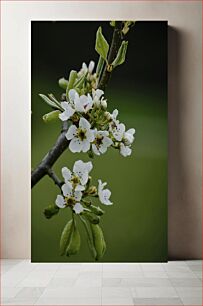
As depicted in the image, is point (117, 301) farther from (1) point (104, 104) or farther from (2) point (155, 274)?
(1) point (104, 104)

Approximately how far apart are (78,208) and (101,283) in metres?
0.82

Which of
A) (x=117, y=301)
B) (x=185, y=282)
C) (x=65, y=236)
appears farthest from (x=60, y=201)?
(x=117, y=301)

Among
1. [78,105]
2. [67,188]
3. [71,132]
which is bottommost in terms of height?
[67,188]

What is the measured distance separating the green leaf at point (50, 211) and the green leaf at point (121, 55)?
1266 millimetres

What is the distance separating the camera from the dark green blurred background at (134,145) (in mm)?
4676

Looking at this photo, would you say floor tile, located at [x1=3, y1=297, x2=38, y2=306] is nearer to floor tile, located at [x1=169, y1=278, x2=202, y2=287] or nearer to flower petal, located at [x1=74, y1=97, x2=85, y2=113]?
floor tile, located at [x1=169, y1=278, x2=202, y2=287]

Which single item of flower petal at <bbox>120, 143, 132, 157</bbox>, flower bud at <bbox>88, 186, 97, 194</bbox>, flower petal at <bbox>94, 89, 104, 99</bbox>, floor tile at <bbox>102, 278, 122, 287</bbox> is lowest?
floor tile at <bbox>102, 278, 122, 287</bbox>

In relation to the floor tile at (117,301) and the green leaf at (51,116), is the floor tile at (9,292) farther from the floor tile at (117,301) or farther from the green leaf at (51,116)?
the green leaf at (51,116)

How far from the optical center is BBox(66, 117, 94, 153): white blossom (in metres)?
4.45

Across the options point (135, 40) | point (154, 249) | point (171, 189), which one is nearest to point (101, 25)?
point (135, 40)

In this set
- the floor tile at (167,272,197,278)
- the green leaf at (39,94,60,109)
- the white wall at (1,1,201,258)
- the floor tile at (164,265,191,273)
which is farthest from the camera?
the white wall at (1,1,201,258)

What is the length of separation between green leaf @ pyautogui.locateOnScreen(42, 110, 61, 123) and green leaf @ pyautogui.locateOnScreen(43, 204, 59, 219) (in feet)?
2.34

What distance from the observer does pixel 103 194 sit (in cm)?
467

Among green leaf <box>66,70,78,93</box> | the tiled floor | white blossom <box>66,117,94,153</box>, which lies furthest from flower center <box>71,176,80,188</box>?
green leaf <box>66,70,78,93</box>
